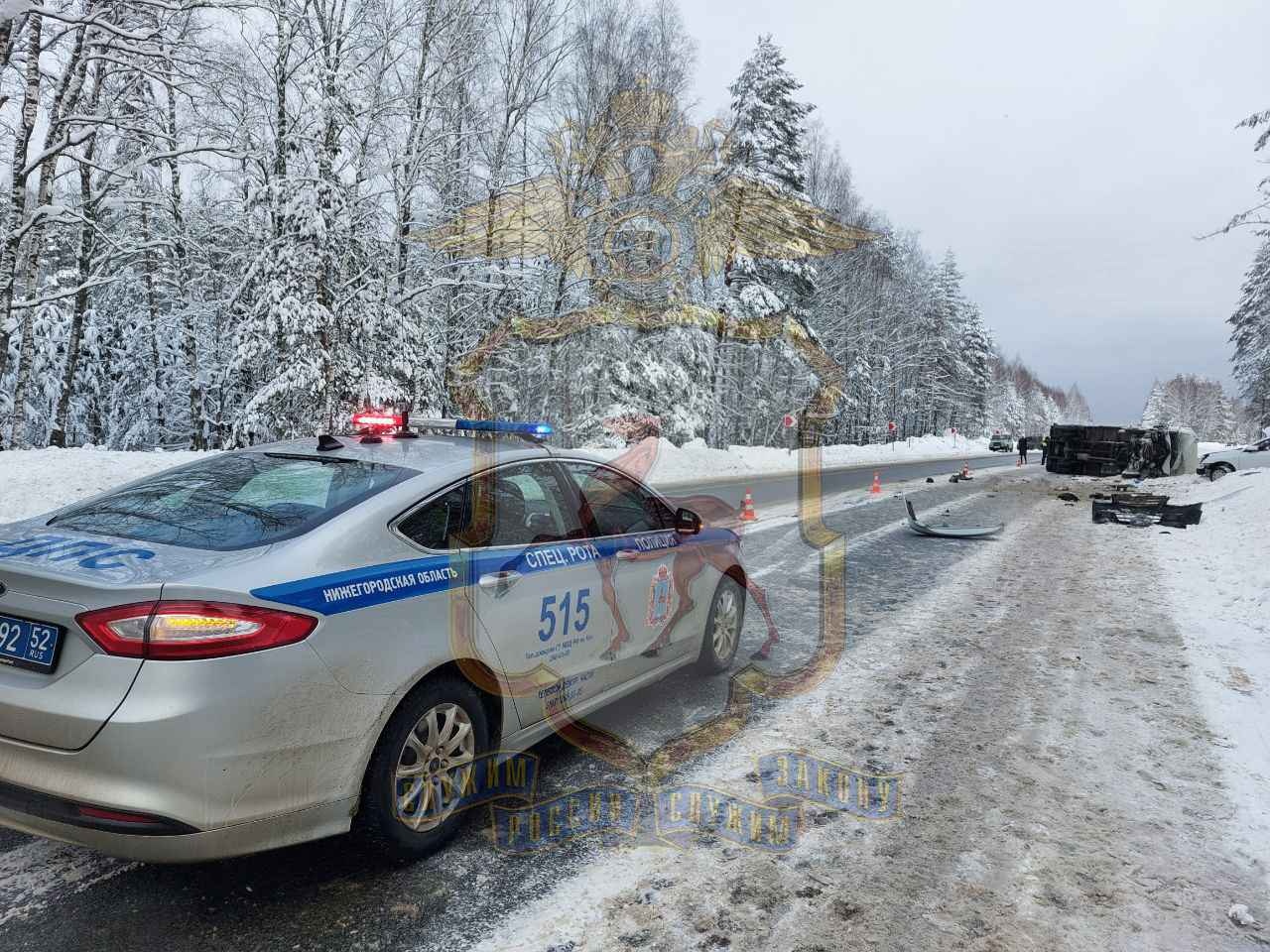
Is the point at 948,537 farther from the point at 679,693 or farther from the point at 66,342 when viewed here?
the point at 66,342

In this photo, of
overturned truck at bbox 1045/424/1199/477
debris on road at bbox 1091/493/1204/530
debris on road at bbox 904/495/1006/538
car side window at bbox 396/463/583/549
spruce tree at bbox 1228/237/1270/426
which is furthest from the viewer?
spruce tree at bbox 1228/237/1270/426

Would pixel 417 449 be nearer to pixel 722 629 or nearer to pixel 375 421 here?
pixel 375 421

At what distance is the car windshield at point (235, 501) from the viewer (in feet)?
9.09

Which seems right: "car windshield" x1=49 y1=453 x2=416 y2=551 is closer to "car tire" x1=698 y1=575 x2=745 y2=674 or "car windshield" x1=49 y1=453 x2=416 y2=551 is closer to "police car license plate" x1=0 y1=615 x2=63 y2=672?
"police car license plate" x1=0 y1=615 x2=63 y2=672

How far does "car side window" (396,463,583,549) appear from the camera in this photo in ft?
10.1

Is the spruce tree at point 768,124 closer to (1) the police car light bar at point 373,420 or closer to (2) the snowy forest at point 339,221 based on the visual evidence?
(2) the snowy forest at point 339,221

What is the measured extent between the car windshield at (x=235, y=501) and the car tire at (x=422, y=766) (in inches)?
31.3

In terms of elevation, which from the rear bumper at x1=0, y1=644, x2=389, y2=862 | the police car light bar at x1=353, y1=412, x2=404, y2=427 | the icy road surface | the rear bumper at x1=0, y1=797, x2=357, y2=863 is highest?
the police car light bar at x1=353, y1=412, x2=404, y2=427

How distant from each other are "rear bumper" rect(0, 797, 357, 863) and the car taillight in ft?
1.81

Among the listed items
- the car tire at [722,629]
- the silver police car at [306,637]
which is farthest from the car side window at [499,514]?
the car tire at [722,629]

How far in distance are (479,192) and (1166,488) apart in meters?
19.5

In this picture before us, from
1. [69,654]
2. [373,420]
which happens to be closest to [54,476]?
[373,420]

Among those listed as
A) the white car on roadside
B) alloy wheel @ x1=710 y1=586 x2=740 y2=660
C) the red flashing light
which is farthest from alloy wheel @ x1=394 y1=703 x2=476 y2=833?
the white car on roadside

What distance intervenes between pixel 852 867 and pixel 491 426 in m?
2.54
